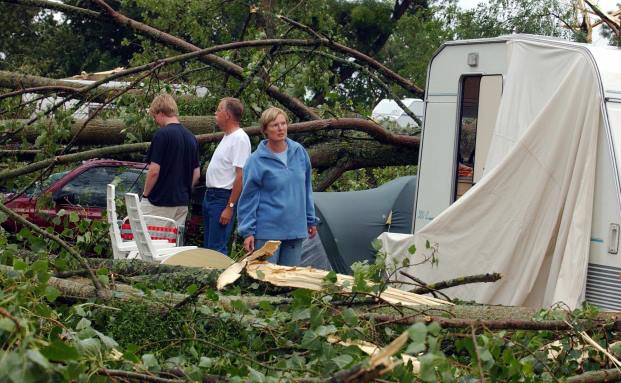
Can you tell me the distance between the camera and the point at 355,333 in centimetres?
397

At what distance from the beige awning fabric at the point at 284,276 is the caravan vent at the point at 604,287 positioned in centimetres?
166

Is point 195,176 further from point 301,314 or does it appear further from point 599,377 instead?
point 599,377

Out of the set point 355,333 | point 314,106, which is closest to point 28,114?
point 314,106

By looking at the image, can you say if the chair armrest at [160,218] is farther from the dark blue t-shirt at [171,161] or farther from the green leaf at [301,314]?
the green leaf at [301,314]

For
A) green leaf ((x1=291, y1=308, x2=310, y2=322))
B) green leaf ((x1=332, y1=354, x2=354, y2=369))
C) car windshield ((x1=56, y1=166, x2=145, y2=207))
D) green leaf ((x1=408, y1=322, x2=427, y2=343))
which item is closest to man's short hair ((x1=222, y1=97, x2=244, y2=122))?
car windshield ((x1=56, y1=166, x2=145, y2=207))

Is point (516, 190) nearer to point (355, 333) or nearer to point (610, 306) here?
point (610, 306)

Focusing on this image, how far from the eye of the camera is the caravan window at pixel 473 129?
8.50 metres

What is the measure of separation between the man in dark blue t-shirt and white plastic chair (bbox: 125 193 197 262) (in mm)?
672

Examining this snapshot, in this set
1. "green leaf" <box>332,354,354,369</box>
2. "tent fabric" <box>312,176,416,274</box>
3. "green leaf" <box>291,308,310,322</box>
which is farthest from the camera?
"tent fabric" <box>312,176,416,274</box>

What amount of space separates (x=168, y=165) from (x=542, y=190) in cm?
289

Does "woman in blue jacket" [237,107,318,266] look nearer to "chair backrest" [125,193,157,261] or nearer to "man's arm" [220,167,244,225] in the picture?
"chair backrest" [125,193,157,261]

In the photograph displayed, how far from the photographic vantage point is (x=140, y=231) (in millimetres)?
7543

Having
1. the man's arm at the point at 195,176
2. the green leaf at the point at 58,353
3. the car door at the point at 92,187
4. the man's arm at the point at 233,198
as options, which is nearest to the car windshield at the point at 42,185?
the car door at the point at 92,187

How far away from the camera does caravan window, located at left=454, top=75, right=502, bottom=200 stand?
850cm
